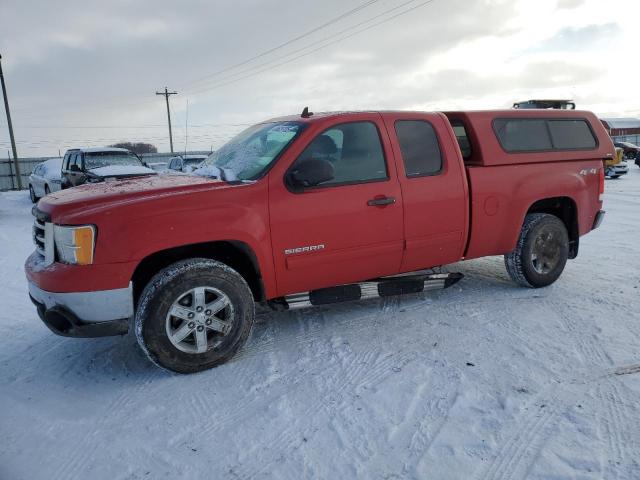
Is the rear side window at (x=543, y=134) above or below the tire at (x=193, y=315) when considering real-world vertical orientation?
above

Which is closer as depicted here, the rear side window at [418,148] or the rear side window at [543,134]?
the rear side window at [418,148]

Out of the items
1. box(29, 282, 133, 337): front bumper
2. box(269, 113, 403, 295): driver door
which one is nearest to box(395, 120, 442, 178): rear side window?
box(269, 113, 403, 295): driver door

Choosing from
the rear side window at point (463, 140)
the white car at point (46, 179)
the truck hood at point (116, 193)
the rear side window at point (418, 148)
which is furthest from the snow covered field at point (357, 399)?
the white car at point (46, 179)

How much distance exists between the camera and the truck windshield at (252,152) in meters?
3.86

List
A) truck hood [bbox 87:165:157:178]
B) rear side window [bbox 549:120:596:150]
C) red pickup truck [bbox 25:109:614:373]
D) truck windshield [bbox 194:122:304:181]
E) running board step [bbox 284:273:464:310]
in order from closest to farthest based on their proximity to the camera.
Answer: red pickup truck [bbox 25:109:614:373] → truck windshield [bbox 194:122:304:181] → running board step [bbox 284:273:464:310] → rear side window [bbox 549:120:596:150] → truck hood [bbox 87:165:157:178]

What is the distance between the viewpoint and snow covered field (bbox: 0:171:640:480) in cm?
252

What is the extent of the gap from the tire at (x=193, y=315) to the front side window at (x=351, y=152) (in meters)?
1.08

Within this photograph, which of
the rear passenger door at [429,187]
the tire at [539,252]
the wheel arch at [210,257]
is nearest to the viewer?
the wheel arch at [210,257]

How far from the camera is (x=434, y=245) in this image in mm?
4375

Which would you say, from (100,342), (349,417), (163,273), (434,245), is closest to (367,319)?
(434,245)

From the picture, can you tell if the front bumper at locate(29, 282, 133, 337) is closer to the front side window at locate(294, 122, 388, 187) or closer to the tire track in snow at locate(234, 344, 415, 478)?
the tire track in snow at locate(234, 344, 415, 478)

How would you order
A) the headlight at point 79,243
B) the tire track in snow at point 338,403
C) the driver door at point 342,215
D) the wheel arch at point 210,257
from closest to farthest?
the tire track in snow at point 338,403
the headlight at point 79,243
the wheel arch at point 210,257
the driver door at point 342,215

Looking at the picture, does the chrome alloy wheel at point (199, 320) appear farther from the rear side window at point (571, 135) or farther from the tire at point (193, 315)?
the rear side window at point (571, 135)

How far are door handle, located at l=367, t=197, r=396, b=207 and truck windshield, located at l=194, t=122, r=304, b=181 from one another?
807mm
